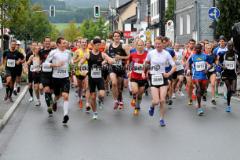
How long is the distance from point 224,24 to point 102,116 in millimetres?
19920

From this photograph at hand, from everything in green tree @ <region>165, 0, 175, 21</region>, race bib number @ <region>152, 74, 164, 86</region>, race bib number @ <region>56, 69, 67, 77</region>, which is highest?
green tree @ <region>165, 0, 175, 21</region>

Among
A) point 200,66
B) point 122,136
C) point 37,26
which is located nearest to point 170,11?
point 37,26

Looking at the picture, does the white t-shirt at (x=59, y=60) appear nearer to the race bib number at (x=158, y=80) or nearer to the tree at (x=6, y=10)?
the race bib number at (x=158, y=80)

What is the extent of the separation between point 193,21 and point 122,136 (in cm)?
3625

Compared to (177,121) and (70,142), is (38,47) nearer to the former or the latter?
(177,121)

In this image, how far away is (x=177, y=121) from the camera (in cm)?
1442

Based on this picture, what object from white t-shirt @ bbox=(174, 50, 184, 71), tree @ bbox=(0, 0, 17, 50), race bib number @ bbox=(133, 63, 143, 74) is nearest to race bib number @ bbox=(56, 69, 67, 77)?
race bib number @ bbox=(133, 63, 143, 74)

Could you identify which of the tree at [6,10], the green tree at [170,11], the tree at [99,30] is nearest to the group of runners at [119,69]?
the tree at [6,10]

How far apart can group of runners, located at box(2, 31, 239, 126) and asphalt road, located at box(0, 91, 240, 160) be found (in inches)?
17.2

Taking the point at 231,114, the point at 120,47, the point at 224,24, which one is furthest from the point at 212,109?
the point at 224,24

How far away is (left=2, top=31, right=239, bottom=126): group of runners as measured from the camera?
14016mm

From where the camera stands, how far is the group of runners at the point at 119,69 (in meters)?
14.0

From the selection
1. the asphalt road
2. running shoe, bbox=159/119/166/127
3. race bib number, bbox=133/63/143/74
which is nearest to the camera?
the asphalt road

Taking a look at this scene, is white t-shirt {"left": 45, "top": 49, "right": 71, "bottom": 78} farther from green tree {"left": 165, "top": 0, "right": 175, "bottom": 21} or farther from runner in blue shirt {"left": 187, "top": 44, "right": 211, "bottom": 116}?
green tree {"left": 165, "top": 0, "right": 175, "bottom": 21}
